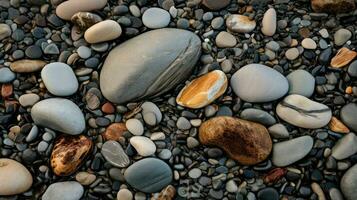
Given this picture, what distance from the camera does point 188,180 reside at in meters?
1.33

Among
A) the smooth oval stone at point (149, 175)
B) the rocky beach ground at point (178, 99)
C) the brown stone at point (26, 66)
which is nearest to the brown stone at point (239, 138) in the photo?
the rocky beach ground at point (178, 99)

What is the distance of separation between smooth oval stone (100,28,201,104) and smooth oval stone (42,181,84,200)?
261 mm

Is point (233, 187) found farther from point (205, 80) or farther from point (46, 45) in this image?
point (46, 45)

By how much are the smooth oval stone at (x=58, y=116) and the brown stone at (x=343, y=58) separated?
0.74 meters

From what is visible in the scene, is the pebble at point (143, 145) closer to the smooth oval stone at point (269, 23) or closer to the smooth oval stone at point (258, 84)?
the smooth oval stone at point (258, 84)

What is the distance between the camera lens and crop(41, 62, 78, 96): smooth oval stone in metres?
1.37

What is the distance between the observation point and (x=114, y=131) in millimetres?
1364

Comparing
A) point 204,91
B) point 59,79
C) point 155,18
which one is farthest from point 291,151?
point 59,79

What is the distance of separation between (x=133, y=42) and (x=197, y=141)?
34 centimetres

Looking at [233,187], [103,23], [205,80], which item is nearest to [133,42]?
[103,23]

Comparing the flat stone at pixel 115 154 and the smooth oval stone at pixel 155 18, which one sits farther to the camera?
the smooth oval stone at pixel 155 18

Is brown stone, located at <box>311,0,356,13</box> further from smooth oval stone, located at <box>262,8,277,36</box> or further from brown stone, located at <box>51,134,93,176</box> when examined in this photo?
brown stone, located at <box>51,134,93,176</box>

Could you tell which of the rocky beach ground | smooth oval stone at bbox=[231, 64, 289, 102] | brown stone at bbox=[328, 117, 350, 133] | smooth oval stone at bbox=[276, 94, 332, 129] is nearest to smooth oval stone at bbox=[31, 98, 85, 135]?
the rocky beach ground

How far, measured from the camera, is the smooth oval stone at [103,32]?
1.40 m
